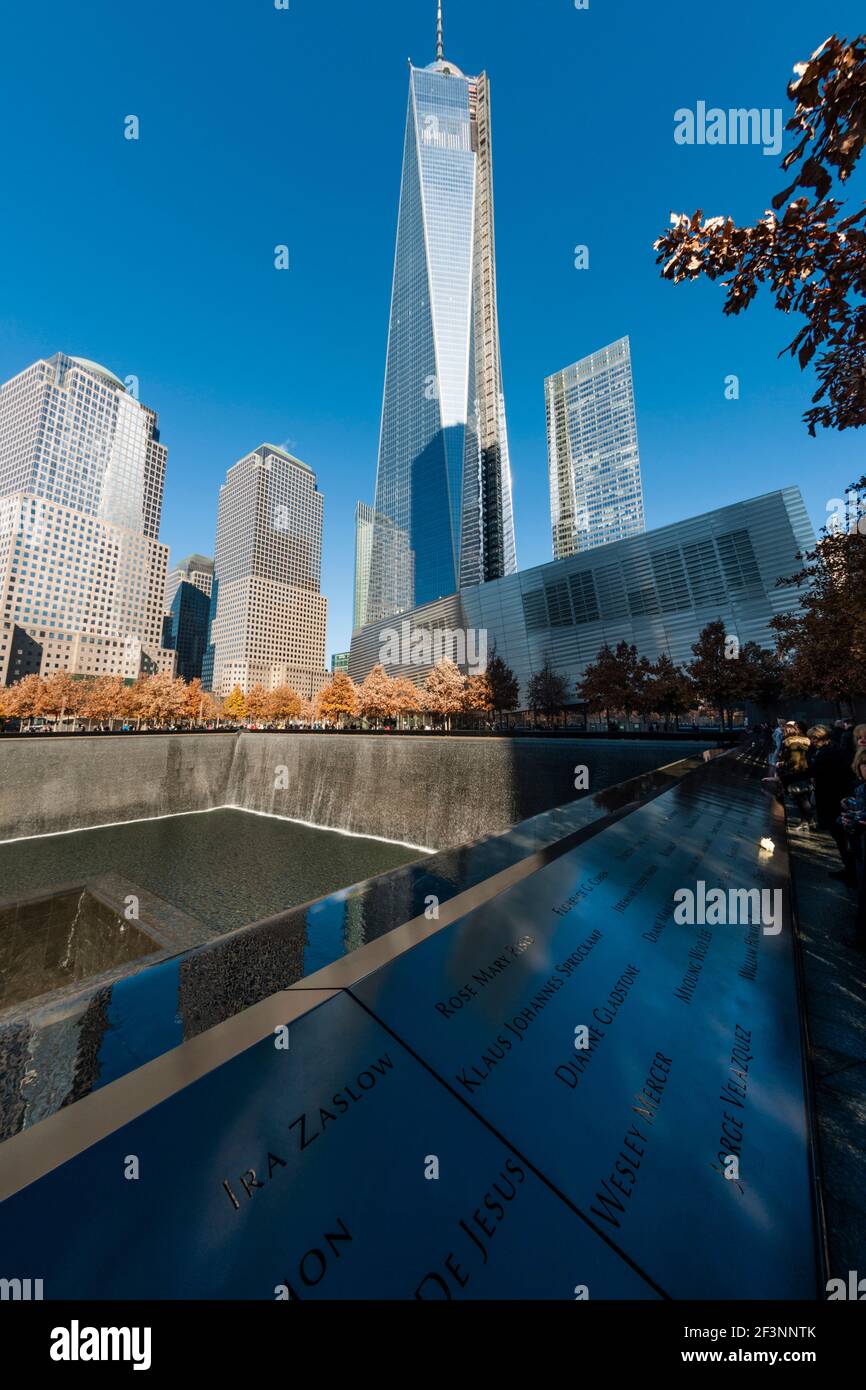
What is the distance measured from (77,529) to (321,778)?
118 m

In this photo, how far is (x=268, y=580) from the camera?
149m

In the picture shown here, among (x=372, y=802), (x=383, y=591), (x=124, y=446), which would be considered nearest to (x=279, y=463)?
(x=124, y=446)

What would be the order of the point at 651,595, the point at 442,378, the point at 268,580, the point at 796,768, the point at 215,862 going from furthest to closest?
1. the point at 268,580
2. the point at 442,378
3. the point at 651,595
4. the point at 215,862
5. the point at 796,768

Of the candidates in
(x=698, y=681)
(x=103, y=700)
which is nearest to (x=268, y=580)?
(x=103, y=700)

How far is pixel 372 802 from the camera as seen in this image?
2369 centimetres

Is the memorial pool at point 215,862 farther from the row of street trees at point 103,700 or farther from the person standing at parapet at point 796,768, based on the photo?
the row of street trees at point 103,700

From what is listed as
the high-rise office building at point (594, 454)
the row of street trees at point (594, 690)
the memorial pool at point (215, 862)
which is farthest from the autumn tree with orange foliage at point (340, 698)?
the high-rise office building at point (594, 454)

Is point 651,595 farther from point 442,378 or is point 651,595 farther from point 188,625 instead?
point 188,625

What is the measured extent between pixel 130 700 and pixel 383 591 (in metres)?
86.0

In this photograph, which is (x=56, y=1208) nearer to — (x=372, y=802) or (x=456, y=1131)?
(x=456, y=1131)

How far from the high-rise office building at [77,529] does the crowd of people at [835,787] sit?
4760 inches

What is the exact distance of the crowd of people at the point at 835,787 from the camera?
4.30 metres

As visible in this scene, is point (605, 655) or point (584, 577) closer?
point (605, 655)
